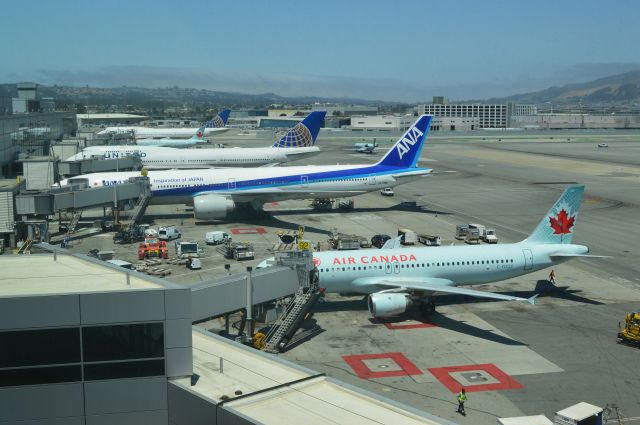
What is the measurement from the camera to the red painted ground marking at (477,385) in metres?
30.2

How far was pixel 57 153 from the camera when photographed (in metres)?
97.6

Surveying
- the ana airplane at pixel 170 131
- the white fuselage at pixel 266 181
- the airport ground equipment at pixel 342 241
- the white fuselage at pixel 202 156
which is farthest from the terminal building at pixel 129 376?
the ana airplane at pixel 170 131

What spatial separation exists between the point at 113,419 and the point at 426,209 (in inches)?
2596

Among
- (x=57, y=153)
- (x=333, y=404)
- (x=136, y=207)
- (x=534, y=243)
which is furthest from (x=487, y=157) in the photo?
(x=333, y=404)

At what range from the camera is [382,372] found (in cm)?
3206

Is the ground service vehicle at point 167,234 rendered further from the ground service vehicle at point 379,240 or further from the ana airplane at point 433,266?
the ana airplane at point 433,266

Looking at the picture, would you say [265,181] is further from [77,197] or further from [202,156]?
[202,156]

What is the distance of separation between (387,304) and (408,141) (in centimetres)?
3924

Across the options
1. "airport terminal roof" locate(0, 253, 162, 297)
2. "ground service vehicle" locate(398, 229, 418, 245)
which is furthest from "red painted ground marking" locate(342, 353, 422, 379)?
"ground service vehicle" locate(398, 229, 418, 245)

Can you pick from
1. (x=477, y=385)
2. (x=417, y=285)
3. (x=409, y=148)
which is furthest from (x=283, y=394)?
(x=409, y=148)

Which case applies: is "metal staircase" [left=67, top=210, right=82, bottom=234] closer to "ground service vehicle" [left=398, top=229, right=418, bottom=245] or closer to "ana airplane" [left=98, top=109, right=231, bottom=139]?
"ground service vehicle" [left=398, top=229, right=418, bottom=245]

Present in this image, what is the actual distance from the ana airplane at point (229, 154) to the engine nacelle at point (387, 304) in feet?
204

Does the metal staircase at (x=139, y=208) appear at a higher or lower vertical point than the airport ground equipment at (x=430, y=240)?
higher

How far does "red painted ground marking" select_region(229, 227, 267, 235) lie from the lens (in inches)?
2583
